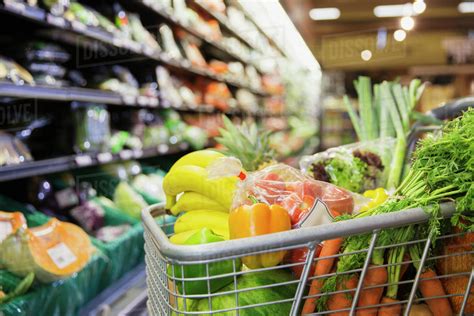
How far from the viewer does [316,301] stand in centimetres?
82

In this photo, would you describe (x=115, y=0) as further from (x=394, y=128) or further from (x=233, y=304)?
(x=233, y=304)

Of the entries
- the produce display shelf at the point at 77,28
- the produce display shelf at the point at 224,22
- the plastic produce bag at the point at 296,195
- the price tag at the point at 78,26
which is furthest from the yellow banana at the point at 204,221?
the produce display shelf at the point at 224,22

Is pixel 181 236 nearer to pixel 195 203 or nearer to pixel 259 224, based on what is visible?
pixel 195 203

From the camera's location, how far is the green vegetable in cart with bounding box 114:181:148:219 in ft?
11.0

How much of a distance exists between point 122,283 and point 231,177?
5.49 ft

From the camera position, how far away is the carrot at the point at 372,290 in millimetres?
821

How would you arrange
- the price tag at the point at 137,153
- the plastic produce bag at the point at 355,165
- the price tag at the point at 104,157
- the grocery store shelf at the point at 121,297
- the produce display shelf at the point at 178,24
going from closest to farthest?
the plastic produce bag at the point at 355,165, the grocery store shelf at the point at 121,297, the price tag at the point at 104,157, the price tag at the point at 137,153, the produce display shelf at the point at 178,24

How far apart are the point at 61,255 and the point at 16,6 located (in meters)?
1.10

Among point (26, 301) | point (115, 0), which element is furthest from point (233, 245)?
point (115, 0)

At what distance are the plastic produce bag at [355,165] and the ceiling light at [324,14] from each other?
568 cm

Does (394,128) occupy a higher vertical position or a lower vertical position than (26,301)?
higher

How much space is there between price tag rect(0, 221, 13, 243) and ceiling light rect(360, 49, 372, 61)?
9.69 feet

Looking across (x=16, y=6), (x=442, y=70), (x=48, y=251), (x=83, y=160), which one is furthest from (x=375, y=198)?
(x=442, y=70)

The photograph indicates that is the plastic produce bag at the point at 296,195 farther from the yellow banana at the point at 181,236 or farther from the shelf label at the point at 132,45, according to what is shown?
the shelf label at the point at 132,45
